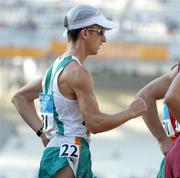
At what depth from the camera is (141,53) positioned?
1201cm

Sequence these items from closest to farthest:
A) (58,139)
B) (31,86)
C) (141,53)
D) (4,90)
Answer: (58,139) → (31,86) → (141,53) → (4,90)

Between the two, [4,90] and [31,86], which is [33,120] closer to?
[31,86]

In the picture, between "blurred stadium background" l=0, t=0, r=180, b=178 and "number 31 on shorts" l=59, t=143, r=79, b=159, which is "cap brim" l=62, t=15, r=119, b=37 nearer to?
"number 31 on shorts" l=59, t=143, r=79, b=159

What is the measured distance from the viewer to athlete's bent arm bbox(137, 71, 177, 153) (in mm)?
3311

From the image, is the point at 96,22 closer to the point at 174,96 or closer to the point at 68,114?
the point at 68,114

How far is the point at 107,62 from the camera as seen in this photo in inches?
510

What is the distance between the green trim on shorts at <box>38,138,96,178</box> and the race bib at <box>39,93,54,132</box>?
10cm

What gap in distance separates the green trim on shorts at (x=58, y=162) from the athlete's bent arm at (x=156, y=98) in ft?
1.25

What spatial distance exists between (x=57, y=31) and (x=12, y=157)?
2519 millimetres

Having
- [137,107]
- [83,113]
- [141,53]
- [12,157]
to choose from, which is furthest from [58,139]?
[12,157]

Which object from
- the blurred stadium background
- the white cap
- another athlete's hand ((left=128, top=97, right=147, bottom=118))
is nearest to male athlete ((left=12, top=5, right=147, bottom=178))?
the white cap

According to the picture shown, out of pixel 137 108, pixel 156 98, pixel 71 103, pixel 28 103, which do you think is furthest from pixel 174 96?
pixel 28 103

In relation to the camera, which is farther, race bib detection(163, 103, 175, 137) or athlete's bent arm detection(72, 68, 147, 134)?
race bib detection(163, 103, 175, 137)

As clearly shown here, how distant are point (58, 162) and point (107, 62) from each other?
9.85 m
